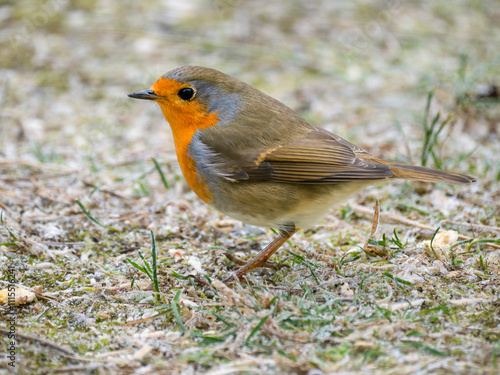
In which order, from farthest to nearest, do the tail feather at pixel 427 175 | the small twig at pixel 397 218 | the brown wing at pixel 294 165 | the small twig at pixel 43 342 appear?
the small twig at pixel 397 218
the brown wing at pixel 294 165
the tail feather at pixel 427 175
the small twig at pixel 43 342

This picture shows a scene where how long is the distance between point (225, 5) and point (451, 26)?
2960 millimetres

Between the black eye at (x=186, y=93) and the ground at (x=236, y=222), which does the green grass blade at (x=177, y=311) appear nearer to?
the ground at (x=236, y=222)

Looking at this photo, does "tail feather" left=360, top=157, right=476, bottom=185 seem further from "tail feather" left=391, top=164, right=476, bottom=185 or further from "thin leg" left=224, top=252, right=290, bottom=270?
"thin leg" left=224, top=252, right=290, bottom=270

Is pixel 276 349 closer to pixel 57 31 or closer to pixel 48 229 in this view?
pixel 48 229

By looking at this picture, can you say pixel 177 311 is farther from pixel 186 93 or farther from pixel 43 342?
pixel 186 93

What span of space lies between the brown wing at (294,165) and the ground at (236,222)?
1.43 ft

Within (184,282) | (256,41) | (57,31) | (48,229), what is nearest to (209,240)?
(184,282)

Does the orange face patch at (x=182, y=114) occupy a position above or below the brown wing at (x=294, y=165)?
above

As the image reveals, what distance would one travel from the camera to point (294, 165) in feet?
11.4

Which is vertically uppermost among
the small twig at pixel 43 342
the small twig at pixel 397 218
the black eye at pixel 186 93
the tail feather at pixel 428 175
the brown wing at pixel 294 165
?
the black eye at pixel 186 93

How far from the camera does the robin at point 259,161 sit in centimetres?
342

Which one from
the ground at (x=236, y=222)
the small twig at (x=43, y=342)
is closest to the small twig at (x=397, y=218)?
the ground at (x=236, y=222)

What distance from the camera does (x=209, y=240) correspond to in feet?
12.9

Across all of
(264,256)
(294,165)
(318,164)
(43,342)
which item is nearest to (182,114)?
(294,165)
